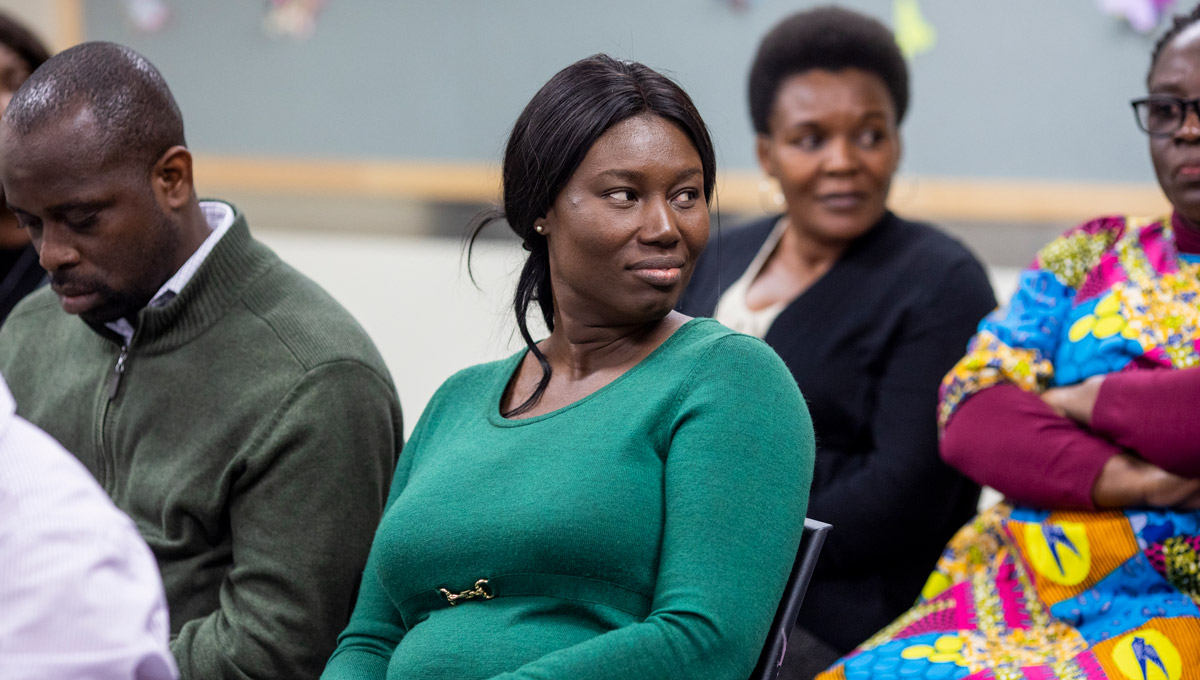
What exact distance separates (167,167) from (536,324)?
63 centimetres

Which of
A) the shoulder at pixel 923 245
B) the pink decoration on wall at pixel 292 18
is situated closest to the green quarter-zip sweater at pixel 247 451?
the shoulder at pixel 923 245

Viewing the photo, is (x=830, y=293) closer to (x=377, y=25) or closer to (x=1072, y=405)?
(x=1072, y=405)

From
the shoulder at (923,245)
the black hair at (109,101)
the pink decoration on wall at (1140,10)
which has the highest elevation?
the pink decoration on wall at (1140,10)

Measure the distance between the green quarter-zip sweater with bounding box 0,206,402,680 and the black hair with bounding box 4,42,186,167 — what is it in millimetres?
183

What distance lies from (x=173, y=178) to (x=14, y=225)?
1.22 m

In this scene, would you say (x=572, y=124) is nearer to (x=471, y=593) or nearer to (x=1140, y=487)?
(x=471, y=593)

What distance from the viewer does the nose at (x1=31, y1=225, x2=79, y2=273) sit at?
177 centimetres

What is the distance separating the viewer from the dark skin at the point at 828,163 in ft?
7.59

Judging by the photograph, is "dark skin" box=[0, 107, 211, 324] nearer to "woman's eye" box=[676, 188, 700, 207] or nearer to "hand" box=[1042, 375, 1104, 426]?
"woman's eye" box=[676, 188, 700, 207]

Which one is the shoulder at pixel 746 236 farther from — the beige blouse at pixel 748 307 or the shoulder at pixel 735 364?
the shoulder at pixel 735 364

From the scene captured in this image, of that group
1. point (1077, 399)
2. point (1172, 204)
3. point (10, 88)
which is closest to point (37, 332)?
point (10, 88)

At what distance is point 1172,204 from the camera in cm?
182

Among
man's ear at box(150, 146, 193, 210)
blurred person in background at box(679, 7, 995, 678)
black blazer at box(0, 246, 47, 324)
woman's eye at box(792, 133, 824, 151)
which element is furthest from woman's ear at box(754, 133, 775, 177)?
black blazer at box(0, 246, 47, 324)

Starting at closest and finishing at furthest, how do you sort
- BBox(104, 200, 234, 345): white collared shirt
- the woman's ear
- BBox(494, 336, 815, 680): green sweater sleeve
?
1. BBox(494, 336, 815, 680): green sweater sleeve
2. BBox(104, 200, 234, 345): white collared shirt
3. the woman's ear
